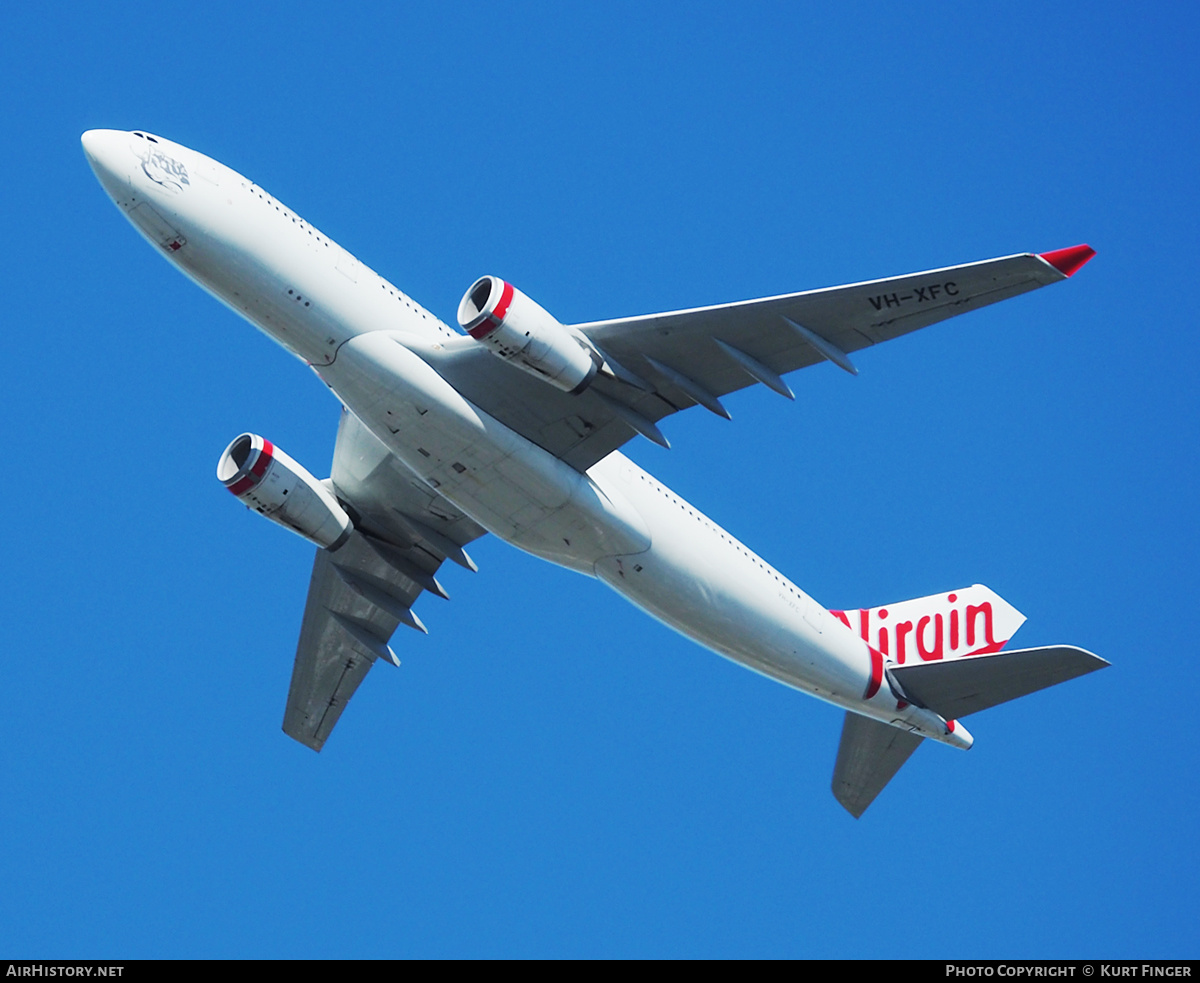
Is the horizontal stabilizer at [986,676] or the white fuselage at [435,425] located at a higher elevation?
the white fuselage at [435,425]

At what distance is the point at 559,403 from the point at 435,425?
88.3 inches

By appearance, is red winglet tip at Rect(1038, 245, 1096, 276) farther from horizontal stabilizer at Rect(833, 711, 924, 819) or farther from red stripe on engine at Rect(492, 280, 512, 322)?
horizontal stabilizer at Rect(833, 711, 924, 819)

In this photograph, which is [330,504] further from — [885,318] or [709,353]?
[885,318]

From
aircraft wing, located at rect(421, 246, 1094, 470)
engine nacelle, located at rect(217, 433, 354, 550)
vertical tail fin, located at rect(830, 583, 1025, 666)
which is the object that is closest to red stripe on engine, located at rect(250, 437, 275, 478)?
engine nacelle, located at rect(217, 433, 354, 550)

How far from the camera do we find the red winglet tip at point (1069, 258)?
74.4 ft

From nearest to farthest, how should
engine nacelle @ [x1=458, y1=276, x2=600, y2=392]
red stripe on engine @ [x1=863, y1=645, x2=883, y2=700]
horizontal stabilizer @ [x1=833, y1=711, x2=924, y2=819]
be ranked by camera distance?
engine nacelle @ [x1=458, y1=276, x2=600, y2=392] → red stripe on engine @ [x1=863, y1=645, x2=883, y2=700] → horizontal stabilizer @ [x1=833, y1=711, x2=924, y2=819]

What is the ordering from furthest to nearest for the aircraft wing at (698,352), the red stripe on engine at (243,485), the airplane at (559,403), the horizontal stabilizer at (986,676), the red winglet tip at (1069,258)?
the red stripe on engine at (243,485) → the horizontal stabilizer at (986,676) → the airplane at (559,403) → the aircraft wing at (698,352) → the red winglet tip at (1069,258)

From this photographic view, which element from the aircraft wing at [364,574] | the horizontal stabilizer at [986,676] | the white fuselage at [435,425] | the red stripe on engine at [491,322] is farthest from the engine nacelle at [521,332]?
the horizontal stabilizer at [986,676]

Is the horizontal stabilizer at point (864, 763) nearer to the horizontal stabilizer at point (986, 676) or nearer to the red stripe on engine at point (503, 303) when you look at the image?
the horizontal stabilizer at point (986, 676)

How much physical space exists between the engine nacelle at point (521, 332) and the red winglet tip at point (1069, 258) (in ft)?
25.4

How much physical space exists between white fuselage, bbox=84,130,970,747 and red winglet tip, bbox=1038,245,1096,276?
8776mm

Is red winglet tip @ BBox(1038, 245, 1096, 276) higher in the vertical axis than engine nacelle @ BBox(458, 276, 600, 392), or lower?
higher

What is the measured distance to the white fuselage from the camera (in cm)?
2581
